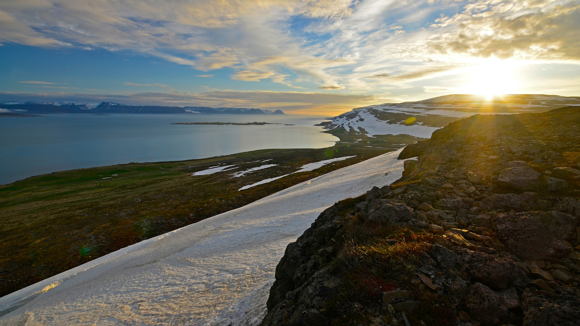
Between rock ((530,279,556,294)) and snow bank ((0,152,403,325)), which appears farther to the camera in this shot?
snow bank ((0,152,403,325))

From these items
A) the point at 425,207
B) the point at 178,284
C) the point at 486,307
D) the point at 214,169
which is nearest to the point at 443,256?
the point at 486,307

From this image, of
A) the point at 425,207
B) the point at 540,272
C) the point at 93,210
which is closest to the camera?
the point at 540,272

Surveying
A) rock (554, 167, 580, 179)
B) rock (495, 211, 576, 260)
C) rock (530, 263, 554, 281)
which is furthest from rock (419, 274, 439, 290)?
rock (554, 167, 580, 179)

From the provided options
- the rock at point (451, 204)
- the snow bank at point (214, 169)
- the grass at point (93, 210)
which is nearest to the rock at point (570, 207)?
the rock at point (451, 204)

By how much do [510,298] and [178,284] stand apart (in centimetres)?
1528

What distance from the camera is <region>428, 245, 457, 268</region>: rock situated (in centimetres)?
595

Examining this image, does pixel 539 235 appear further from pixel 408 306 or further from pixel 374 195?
pixel 374 195

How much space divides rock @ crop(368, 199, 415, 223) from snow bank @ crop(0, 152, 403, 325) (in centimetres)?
621

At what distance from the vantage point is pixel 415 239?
23.7 feet

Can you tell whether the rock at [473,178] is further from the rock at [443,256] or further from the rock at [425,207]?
the rock at [443,256]

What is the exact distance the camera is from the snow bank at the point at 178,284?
454 inches

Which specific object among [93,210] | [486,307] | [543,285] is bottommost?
[93,210]

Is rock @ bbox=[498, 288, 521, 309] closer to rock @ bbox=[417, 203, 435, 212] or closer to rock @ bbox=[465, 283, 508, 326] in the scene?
rock @ bbox=[465, 283, 508, 326]

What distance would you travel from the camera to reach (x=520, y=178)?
9.13 meters
